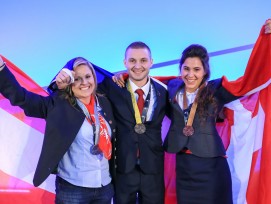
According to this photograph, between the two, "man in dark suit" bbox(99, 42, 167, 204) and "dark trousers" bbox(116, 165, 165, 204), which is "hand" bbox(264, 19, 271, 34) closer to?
"man in dark suit" bbox(99, 42, 167, 204)

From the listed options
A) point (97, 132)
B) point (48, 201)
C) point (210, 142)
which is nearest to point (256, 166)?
point (210, 142)

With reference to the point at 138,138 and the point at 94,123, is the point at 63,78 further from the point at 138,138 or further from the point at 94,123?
the point at 138,138

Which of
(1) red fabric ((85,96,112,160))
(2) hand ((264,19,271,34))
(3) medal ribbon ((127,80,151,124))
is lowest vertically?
(1) red fabric ((85,96,112,160))

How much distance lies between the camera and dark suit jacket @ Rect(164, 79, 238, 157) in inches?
90.1

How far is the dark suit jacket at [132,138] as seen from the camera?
232 centimetres

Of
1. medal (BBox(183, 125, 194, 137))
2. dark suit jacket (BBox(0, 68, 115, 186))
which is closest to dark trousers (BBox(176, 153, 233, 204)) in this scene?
medal (BBox(183, 125, 194, 137))

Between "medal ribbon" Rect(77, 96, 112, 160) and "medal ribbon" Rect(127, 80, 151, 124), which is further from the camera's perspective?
"medal ribbon" Rect(127, 80, 151, 124)

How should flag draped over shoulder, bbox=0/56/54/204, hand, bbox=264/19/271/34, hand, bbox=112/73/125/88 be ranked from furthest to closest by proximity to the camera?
flag draped over shoulder, bbox=0/56/54/204 < hand, bbox=112/73/125/88 < hand, bbox=264/19/271/34

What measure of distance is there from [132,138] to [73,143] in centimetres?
46

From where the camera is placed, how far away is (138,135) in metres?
2.32

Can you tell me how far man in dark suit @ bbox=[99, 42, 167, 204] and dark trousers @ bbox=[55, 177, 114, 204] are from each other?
11.7 inches

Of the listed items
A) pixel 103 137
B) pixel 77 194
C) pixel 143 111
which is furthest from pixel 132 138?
pixel 77 194

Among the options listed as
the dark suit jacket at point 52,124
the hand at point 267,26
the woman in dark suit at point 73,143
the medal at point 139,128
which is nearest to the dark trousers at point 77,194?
the woman in dark suit at point 73,143

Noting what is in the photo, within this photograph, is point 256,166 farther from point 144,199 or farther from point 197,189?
point 144,199
